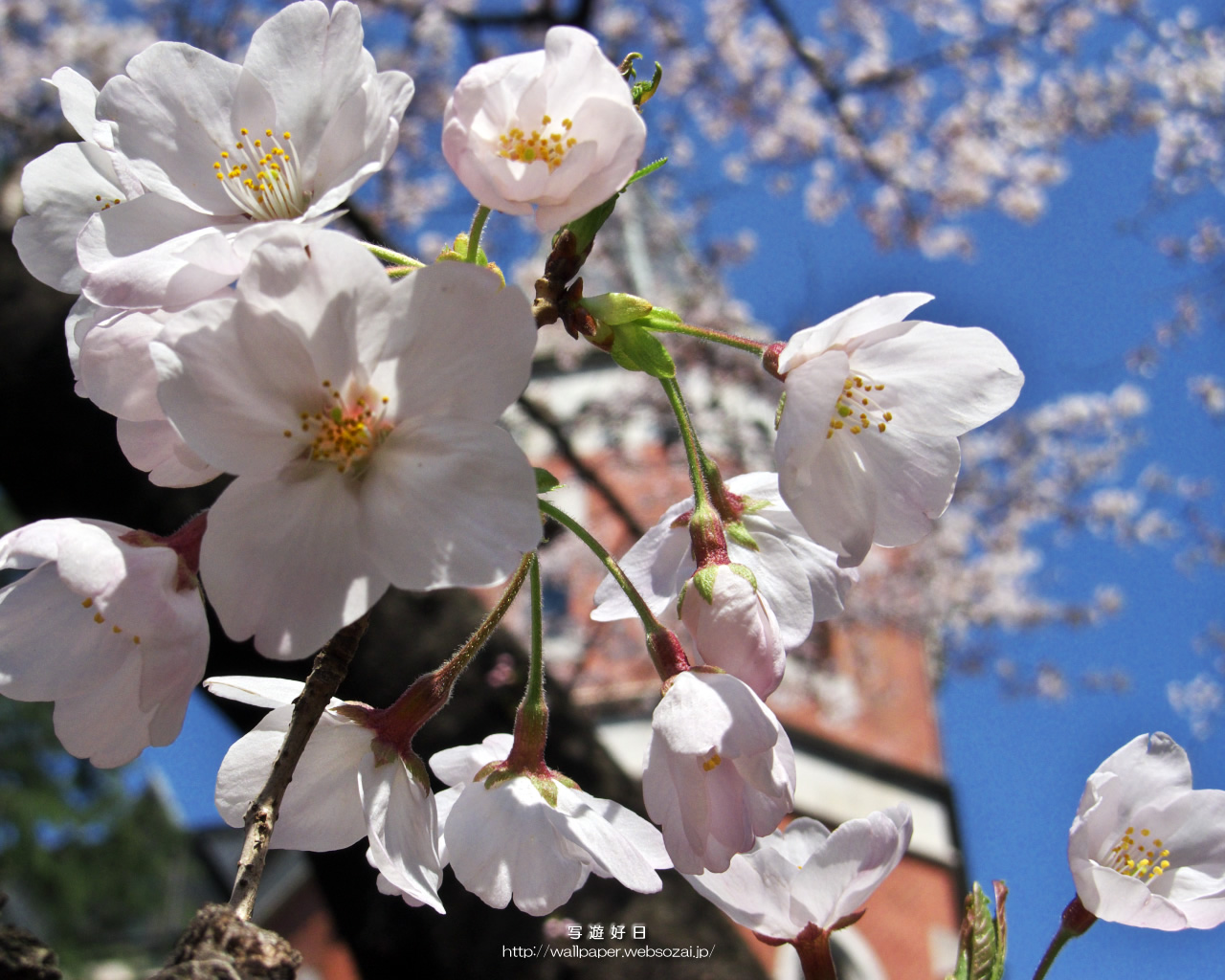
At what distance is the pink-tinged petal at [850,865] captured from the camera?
0.92 m

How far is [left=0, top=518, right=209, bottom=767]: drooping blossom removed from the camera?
0.74 m

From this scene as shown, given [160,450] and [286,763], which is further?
[160,450]

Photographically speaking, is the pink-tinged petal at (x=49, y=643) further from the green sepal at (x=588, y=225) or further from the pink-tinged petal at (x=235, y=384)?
the green sepal at (x=588, y=225)

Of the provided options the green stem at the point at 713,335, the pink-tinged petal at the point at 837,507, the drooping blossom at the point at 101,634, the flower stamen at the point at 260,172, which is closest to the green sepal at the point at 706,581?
the pink-tinged petal at the point at 837,507

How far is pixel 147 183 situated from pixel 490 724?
151 centimetres

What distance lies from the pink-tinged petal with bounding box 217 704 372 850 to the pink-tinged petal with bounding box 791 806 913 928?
0.44 metres

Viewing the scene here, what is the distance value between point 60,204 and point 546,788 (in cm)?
76

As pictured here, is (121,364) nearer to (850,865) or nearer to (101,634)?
(101,634)

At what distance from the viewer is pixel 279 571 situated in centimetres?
70

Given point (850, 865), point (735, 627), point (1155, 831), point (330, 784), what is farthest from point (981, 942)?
point (330, 784)

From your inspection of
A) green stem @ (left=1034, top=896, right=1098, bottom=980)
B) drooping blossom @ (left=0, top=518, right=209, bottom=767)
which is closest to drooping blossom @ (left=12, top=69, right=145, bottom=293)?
drooping blossom @ (left=0, top=518, right=209, bottom=767)

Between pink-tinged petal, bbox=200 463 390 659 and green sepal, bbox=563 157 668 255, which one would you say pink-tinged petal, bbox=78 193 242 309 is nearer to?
pink-tinged petal, bbox=200 463 390 659

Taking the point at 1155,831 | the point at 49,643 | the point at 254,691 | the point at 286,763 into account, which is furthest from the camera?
the point at 1155,831

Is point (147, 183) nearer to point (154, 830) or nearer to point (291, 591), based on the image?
point (291, 591)
